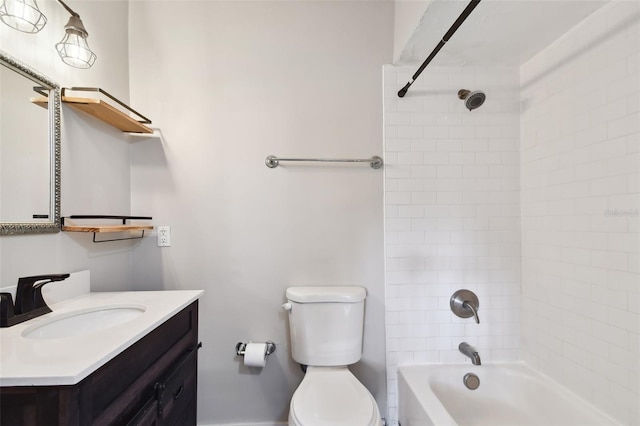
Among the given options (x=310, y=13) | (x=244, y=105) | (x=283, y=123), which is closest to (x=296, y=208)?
(x=283, y=123)

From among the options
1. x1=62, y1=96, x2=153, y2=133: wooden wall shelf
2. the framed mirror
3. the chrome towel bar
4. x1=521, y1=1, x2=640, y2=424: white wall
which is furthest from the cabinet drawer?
x1=521, y1=1, x2=640, y2=424: white wall

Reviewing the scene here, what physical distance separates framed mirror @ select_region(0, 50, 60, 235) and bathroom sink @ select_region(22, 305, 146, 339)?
34cm

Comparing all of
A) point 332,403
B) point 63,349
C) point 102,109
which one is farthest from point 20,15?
point 332,403

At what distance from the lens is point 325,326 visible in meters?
1.36

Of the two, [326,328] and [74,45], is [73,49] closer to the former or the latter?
[74,45]

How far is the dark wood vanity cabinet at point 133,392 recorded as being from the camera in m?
0.55

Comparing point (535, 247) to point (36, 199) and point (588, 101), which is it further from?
point (36, 199)

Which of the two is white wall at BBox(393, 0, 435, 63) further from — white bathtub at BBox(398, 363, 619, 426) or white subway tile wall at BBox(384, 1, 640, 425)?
white bathtub at BBox(398, 363, 619, 426)

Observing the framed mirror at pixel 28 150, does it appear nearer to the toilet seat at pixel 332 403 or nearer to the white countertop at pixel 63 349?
the white countertop at pixel 63 349

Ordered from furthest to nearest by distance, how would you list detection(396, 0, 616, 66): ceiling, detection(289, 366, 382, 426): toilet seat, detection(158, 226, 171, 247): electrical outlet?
detection(158, 226, 171, 247): electrical outlet < detection(396, 0, 616, 66): ceiling < detection(289, 366, 382, 426): toilet seat

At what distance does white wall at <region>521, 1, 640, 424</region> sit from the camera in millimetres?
1013

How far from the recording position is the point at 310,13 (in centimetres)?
150

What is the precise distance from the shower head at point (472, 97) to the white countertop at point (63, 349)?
169 centimetres

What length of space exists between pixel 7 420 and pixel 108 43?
1598 millimetres
